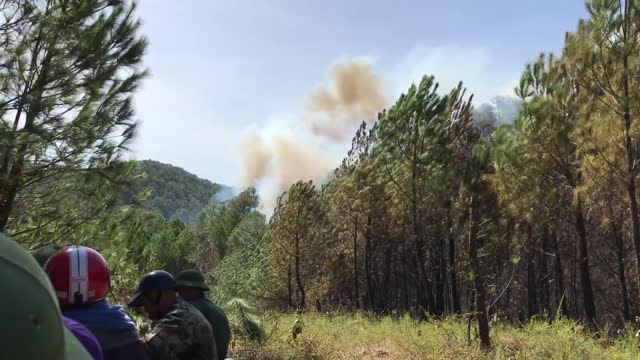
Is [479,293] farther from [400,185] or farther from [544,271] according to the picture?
[544,271]

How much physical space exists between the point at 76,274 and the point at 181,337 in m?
0.97

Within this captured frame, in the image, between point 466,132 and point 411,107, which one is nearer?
point 411,107

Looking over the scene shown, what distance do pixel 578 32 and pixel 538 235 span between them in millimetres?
12575

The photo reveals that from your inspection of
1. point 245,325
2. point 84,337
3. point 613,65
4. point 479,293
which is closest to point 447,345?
point 479,293

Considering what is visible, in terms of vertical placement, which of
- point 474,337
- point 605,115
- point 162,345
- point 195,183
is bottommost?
point 474,337

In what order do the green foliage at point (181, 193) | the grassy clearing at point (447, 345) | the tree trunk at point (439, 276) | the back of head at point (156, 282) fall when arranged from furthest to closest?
the green foliage at point (181, 193) → the tree trunk at point (439, 276) → the grassy clearing at point (447, 345) → the back of head at point (156, 282)

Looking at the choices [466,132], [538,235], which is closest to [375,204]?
[466,132]

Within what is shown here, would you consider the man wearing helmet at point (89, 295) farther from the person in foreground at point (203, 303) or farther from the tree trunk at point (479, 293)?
the tree trunk at point (479, 293)

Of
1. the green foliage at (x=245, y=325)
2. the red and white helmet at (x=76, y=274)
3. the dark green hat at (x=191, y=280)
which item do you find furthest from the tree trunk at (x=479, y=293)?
the red and white helmet at (x=76, y=274)

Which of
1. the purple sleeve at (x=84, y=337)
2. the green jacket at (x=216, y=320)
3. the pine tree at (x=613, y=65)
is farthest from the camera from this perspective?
the pine tree at (x=613, y=65)

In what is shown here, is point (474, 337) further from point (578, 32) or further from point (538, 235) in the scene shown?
point (538, 235)

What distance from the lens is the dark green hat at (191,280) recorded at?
360cm

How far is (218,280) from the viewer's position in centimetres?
3556

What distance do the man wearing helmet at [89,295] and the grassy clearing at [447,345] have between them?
253 inches
